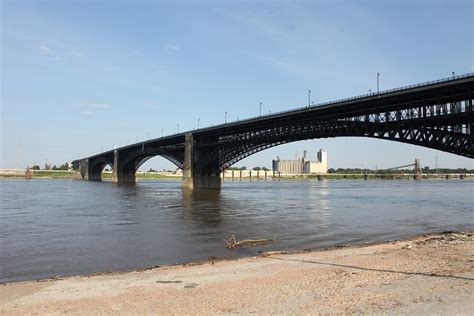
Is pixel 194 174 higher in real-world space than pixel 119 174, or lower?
lower

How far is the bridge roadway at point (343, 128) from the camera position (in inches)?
2141

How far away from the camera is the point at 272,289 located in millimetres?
13094

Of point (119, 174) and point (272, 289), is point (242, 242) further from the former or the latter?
point (119, 174)

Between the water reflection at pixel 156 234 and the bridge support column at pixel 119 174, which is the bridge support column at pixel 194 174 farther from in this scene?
the water reflection at pixel 156 234

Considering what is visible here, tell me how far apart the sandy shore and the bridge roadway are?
39.5 meters

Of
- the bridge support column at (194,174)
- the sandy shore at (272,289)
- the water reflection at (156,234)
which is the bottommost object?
the water reflection at (156,234)

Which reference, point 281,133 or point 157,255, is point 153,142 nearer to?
point 281,133

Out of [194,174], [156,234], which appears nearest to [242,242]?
[156,234]

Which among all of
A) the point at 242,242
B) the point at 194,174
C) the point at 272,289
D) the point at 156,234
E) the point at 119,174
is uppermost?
the point at 119,174

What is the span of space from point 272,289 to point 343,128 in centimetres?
6182

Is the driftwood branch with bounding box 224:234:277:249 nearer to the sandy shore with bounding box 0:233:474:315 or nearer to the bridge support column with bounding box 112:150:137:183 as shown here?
the sandy shore with bounding box 0:233:474:315

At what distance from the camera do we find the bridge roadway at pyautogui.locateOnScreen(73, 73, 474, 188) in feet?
178

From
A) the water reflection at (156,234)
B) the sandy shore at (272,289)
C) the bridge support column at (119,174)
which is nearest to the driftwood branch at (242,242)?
the water reflection at (156,234)

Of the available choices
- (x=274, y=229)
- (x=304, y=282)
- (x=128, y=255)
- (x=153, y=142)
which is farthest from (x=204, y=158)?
(x=304, y=282)
